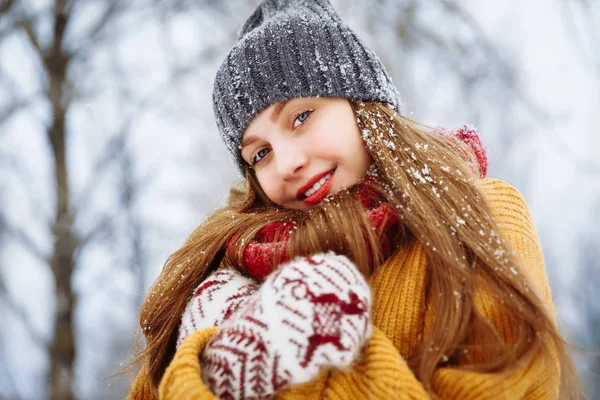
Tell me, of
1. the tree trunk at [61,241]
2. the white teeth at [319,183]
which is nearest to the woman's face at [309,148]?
the white teeth at [319,183]

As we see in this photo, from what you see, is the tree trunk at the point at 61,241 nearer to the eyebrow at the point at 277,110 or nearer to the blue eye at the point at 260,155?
the blue eye at the point at 260,155

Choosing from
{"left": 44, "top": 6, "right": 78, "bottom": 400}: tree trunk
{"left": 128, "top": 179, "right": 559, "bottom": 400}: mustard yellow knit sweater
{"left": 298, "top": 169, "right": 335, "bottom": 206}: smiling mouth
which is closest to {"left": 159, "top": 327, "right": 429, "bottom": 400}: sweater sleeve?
{"left": 128, "top": 179, "right": 559, "bottom": 400}: mustard yellow knit sweater

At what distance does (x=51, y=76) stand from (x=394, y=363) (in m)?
3.88

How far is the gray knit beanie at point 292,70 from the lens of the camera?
1381 millimetres

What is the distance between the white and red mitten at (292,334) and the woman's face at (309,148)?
0.39 meters

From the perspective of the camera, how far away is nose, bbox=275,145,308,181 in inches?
50.3

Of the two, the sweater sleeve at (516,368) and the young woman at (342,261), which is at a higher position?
the young woman at (342,261)

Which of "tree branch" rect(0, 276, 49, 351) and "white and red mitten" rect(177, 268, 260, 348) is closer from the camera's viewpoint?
"white and red mitten" rect(177, 268, 260, 348)

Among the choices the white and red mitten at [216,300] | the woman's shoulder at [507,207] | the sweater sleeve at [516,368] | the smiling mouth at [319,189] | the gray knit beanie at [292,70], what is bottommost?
the sweater sleeve at [516,368]

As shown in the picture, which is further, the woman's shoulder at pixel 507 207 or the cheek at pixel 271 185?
the cheek at pixel 271 185

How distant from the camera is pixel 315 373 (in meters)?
0.88

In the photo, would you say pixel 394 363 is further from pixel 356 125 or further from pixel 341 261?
pixel 356 125

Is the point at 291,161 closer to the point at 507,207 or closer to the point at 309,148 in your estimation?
the point at 309,148

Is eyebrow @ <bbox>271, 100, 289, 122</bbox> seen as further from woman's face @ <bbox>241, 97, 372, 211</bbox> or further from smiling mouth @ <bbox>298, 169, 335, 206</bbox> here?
smiling mouth @ <bbox>298, 169, 335, 206</bbox>
